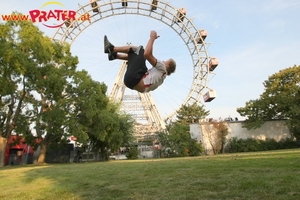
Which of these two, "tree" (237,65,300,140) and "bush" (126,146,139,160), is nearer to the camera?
"tree" (237,65,300,140)

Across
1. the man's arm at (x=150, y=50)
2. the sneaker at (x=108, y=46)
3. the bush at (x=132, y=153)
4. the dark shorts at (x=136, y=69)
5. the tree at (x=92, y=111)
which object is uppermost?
the tree at (x=92, y=111)

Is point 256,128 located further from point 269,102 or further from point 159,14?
point 159,14

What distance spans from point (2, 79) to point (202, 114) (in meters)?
34.4

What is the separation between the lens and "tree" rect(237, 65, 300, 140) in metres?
28.2

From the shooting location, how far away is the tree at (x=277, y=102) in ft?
92.5

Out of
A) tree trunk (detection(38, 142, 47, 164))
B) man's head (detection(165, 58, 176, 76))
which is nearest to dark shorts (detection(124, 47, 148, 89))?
man's head (detection(165, 58, 176, 76))

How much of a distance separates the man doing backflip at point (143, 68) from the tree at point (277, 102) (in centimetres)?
2763

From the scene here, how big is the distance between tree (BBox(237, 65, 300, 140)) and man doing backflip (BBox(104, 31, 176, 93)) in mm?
27634

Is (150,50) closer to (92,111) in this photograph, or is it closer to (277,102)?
(92,111)

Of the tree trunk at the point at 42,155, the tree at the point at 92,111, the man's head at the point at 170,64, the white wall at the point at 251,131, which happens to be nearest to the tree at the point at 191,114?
the white wall at the point at 251,131

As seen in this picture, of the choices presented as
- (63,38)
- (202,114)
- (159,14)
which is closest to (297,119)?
(202,114)

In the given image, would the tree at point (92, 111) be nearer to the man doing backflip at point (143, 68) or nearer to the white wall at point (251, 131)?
the white wall at point (251, 131)

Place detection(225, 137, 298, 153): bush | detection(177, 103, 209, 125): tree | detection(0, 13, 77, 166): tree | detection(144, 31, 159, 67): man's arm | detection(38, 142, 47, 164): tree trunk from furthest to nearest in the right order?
1. detection(177, 103, 209, 125): tree
2. detection(225, 137, 298, 153): bush
3. detection(38, 142, 47, 164): tree trunk
4. detection(0, 13, 77, 166): tree
5. detection(144, 31, 159, 67): man's arm

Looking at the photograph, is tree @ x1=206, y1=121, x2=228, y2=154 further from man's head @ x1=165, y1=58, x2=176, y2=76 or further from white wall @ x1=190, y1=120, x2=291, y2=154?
man's head @ x1=165, y1=58, x2=176, y2=76
